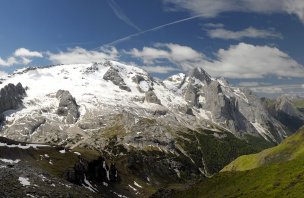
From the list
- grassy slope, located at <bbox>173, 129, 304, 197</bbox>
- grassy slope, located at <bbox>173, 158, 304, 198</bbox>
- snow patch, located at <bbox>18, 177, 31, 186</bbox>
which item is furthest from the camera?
snow patch, located at <bbox>18, 177, 31, 186</bbox>

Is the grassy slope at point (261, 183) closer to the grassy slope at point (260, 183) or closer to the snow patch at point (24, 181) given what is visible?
the grassy slope at point (260, 183)

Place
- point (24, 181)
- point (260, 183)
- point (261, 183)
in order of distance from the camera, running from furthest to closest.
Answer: point (24, 181) → point (260, 183) → point (261, 183)

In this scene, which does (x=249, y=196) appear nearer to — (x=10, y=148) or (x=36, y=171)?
(x=36, y=171)

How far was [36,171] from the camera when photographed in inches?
6196

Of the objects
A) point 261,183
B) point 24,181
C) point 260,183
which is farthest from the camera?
point 24,181

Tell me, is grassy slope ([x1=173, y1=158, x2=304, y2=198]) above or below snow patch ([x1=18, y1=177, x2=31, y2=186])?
below

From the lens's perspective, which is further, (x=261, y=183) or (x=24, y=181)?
(x=24, y=181)

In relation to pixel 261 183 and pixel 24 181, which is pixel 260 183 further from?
pixel 24 181

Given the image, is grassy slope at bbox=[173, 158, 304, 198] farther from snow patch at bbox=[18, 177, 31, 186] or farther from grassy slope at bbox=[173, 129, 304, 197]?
snow patch at bbox=[18, 177, 31, 186]

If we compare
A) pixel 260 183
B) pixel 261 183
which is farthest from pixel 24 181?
pixel 261 183

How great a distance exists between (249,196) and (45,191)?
205 feet

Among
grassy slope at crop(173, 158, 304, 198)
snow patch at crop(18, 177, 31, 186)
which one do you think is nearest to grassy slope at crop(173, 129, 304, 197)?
grassy slope at crop(173, 158, 304, 198)

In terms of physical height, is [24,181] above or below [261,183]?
above

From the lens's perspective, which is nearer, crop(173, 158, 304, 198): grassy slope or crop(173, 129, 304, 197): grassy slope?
crop(173, 158, 304, 198): grassy slope
